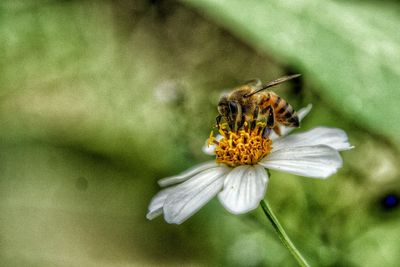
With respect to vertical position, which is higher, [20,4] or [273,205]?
[20,4]

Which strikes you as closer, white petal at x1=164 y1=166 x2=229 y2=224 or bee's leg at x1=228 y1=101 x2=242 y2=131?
white petal at x1=164 y1=166 x2=229 y2=224

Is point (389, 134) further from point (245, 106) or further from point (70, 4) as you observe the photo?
point (70, 4)

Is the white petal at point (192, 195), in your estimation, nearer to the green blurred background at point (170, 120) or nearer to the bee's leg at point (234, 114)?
Answer: the bee's leg at point (234, 114)

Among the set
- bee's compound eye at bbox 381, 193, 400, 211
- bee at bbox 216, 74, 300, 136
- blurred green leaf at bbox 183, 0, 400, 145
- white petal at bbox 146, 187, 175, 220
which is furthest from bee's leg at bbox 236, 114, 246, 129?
bee's compound eye at bbox 381, 193, 400, 211

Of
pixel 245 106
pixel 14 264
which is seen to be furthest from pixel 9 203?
pixel 245 106

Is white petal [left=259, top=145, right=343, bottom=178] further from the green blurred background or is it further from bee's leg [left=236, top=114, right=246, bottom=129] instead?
the green blurred background

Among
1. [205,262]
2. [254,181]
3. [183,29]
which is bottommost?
[254,181]
